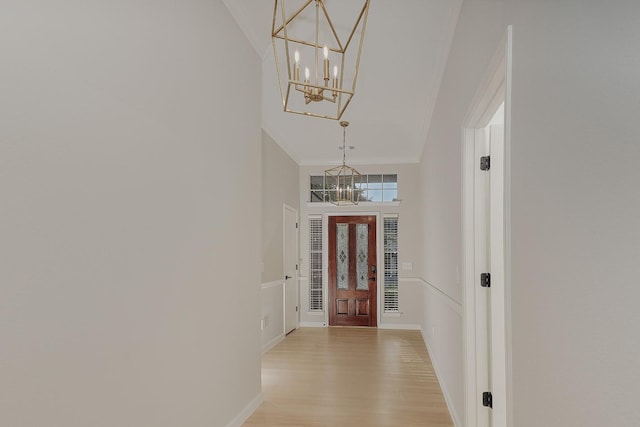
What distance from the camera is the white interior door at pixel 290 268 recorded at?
7383 mm

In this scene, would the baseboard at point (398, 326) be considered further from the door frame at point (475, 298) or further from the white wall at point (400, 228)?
the door frame at point (475, 298)

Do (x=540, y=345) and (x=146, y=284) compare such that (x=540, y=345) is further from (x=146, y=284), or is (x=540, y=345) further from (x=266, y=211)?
(x=266, y=211)

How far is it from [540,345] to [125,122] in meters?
1.91

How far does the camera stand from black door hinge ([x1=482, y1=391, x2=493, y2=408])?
8.98 ft

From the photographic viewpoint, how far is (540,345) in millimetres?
1405

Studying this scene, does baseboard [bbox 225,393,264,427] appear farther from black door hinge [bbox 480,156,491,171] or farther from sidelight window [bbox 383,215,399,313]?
sidelight window [bbox 383,215,399,313]

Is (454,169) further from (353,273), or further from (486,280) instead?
(353,273)

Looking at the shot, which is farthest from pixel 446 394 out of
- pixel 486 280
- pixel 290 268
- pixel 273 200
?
pixel 290 268

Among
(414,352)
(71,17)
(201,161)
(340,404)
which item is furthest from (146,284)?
(414,352)

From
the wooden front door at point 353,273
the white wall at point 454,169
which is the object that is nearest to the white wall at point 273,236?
the wooden front door at point 353,273

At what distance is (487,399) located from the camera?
108 inches

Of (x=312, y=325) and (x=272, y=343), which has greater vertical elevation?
(x=272, y=343)

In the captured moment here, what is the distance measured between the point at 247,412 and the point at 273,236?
343 cm

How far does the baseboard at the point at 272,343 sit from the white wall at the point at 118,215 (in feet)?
8.90
